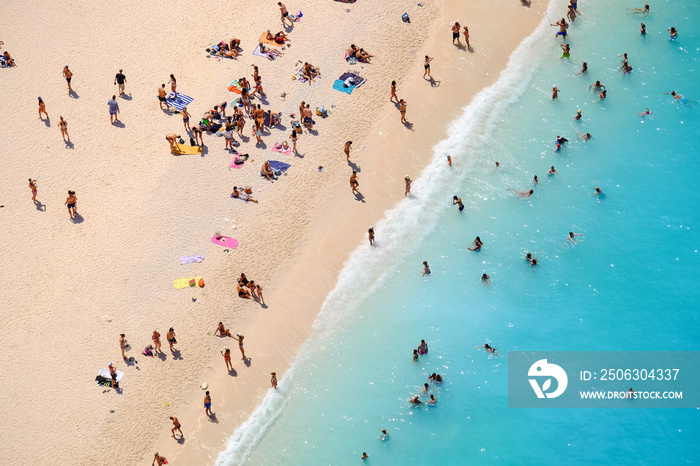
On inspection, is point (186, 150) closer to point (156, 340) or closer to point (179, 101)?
point (179, 101)

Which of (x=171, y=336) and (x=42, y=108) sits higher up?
(x=42, y=108)

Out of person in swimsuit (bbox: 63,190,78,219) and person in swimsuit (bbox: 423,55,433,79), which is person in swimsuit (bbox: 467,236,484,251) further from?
person in swimsuit (bbox: 63,190,78,219)

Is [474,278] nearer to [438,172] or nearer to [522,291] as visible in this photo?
[522,291]

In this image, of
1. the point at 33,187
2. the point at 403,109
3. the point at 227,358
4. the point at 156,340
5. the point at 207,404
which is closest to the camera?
the point at 207,404

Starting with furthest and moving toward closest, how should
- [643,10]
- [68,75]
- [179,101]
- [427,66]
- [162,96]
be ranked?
[643,10] < [427,66] < [68,75] < [179,101] < [162,96]

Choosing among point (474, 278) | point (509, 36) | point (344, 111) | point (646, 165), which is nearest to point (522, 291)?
point (474, 278)

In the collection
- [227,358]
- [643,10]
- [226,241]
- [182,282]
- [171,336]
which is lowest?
[171,336]

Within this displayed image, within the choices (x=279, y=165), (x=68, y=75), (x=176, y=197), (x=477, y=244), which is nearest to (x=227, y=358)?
(x=176, y=197)

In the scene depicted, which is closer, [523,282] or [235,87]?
[523,282]
